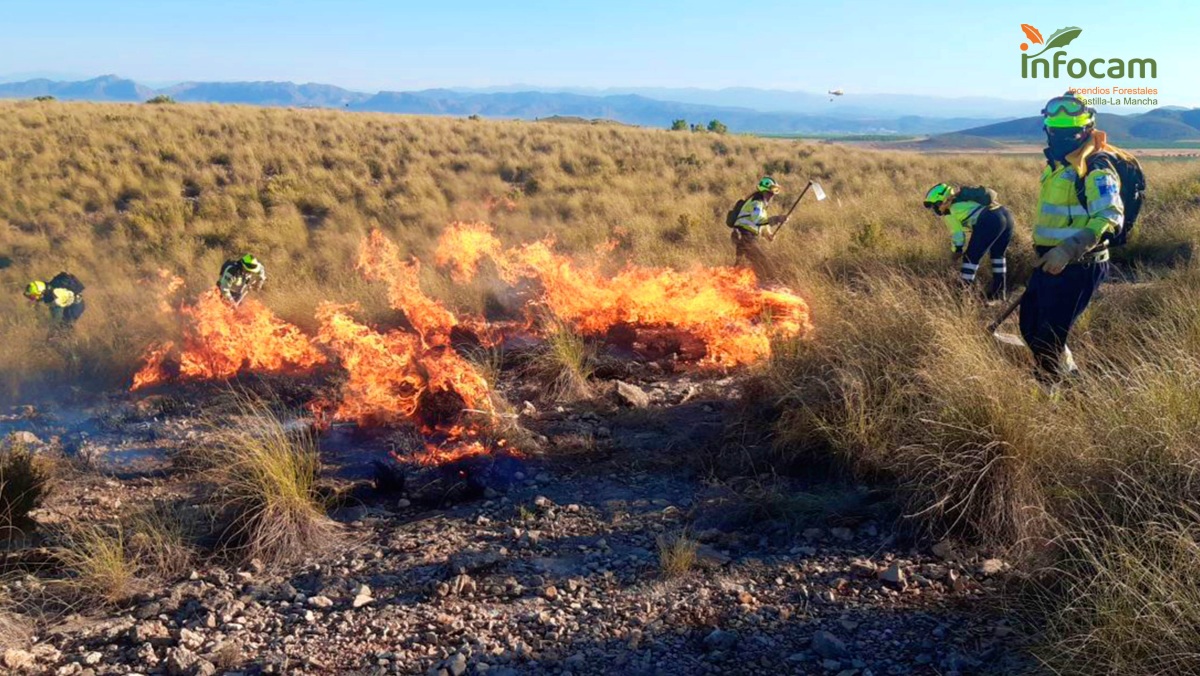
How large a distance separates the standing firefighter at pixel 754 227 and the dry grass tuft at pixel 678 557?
562cm

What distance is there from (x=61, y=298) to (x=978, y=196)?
9436 millimetres

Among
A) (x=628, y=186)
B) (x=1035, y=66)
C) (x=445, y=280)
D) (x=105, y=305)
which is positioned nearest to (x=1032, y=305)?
(x=445, y=280)

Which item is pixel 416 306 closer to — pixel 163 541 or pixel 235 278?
pixel 235 278

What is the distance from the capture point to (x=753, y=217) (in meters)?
8.84

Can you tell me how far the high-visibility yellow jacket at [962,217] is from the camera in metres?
8.23

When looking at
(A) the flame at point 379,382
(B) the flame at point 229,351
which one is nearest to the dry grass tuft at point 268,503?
(A) the flame at point 379,382

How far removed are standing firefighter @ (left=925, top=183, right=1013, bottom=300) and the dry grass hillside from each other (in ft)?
1.87

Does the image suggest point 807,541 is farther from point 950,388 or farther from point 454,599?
point 454,599

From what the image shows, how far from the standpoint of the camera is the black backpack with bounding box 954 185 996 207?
8.16 m

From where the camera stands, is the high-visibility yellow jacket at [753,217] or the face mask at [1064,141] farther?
the high-visibility yellow jacket at [753,217]

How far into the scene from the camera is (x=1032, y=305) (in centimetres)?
499

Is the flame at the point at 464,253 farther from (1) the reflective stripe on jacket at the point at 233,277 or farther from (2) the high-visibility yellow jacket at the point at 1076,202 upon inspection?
(2) the high-visibility yellow jacket at the point at 1076,202

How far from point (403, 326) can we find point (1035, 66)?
8871 millimetres

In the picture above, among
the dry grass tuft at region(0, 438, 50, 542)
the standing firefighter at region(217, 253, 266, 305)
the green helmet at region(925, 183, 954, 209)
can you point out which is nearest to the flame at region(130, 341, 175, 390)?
the standing firefighter at region(217, 253, 266, 305)
